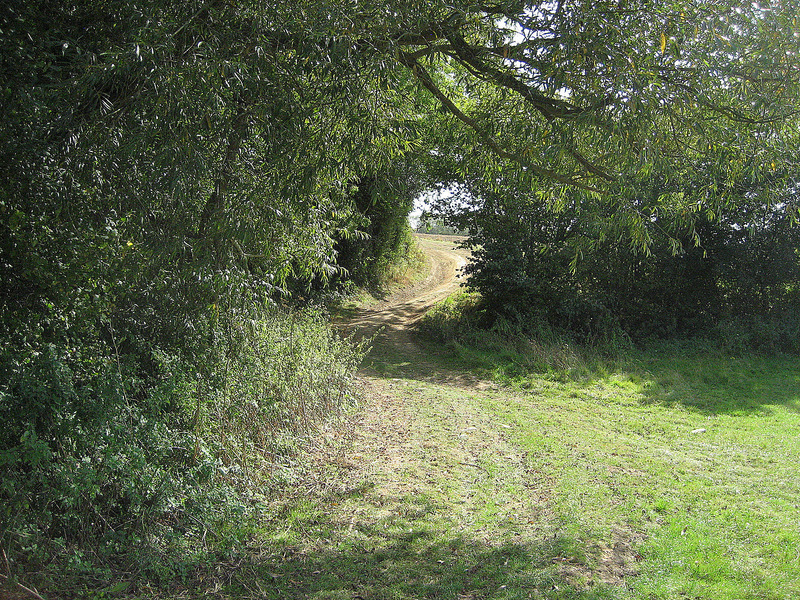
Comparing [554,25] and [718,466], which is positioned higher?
[554,25]

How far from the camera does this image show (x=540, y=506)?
19.7ft

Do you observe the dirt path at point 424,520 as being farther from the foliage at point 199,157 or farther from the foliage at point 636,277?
the foliage at point 636,277

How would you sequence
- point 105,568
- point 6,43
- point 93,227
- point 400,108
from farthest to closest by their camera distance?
point 400,108, point 93,227, point 6,43, point 105,568

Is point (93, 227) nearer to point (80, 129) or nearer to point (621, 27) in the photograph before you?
point (80, 129)

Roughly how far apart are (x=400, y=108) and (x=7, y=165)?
331 cm

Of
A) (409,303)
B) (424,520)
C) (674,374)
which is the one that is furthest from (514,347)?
(424,520)

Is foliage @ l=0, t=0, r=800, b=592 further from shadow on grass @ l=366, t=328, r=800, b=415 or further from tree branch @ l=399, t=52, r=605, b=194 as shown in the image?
shadow on grass @ l=366, t=328, r=800, b=415

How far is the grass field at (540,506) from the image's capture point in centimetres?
454

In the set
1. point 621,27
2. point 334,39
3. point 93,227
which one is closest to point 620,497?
point 621,27

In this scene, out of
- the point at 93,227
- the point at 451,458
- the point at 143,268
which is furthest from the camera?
the point at 451,458

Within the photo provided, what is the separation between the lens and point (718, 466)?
7.33 metres

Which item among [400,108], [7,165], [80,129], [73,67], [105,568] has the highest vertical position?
[400,108]

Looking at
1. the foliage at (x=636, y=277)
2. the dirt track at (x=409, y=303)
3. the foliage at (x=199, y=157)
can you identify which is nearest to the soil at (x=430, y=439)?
the dirt track at (x=409, y=303)

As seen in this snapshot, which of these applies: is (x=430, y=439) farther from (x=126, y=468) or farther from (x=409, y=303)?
(x=409, y=303)
